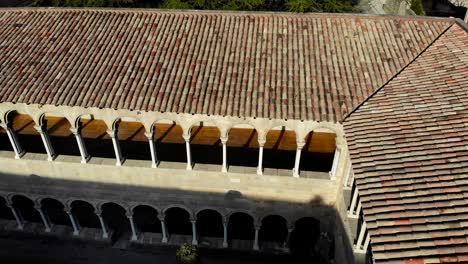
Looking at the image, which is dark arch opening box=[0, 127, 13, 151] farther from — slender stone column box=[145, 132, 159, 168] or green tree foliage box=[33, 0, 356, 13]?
green tree foliage box=[33, 0, 356, 13]

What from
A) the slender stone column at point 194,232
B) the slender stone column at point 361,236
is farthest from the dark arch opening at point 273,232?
the slender stone column at point 361,236

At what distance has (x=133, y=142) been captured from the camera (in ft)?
76.8

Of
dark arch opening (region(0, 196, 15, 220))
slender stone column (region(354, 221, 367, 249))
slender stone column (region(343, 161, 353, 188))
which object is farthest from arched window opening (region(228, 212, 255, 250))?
dark arch opening (region(0, 196, 15, 220))

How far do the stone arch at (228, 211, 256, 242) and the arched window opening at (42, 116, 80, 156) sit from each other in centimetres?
913

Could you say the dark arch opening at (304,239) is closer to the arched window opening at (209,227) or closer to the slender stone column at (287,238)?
the slender stone column at (287,238)

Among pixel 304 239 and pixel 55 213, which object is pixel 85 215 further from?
Result: pixel 304 239

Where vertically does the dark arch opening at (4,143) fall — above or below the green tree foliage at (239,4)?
below

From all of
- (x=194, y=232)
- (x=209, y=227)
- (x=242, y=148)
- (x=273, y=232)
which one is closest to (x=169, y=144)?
(x=242, y=148)

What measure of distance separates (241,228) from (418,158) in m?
12.1

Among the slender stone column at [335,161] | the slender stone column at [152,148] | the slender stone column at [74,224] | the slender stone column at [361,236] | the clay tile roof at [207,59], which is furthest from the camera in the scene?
the slender stone column at [74,224]

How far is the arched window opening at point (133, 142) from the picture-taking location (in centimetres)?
2241

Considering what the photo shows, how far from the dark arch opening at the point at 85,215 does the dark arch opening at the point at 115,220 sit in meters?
0.69

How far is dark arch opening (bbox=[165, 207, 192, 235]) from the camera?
912 inches

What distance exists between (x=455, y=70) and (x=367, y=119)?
4.29 metres
